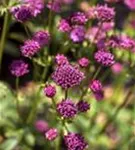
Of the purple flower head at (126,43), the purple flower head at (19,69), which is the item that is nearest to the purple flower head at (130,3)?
the purple flower head at (126,43)

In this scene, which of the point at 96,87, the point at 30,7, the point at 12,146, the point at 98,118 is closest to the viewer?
the point at 96,87

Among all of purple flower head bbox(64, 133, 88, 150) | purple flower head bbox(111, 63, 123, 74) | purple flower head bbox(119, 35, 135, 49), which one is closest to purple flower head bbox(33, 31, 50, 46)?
purple flower head bbox(119, 35, 135, 49)

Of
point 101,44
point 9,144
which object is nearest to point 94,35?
point 101,44

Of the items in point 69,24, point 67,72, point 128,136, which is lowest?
point 128,136

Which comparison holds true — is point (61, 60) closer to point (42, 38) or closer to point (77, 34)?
point (42, 38)

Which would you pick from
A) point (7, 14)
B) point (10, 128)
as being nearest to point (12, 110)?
point (10, 128)

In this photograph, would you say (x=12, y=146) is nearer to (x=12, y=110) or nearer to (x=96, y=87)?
(x=12, y=110)
